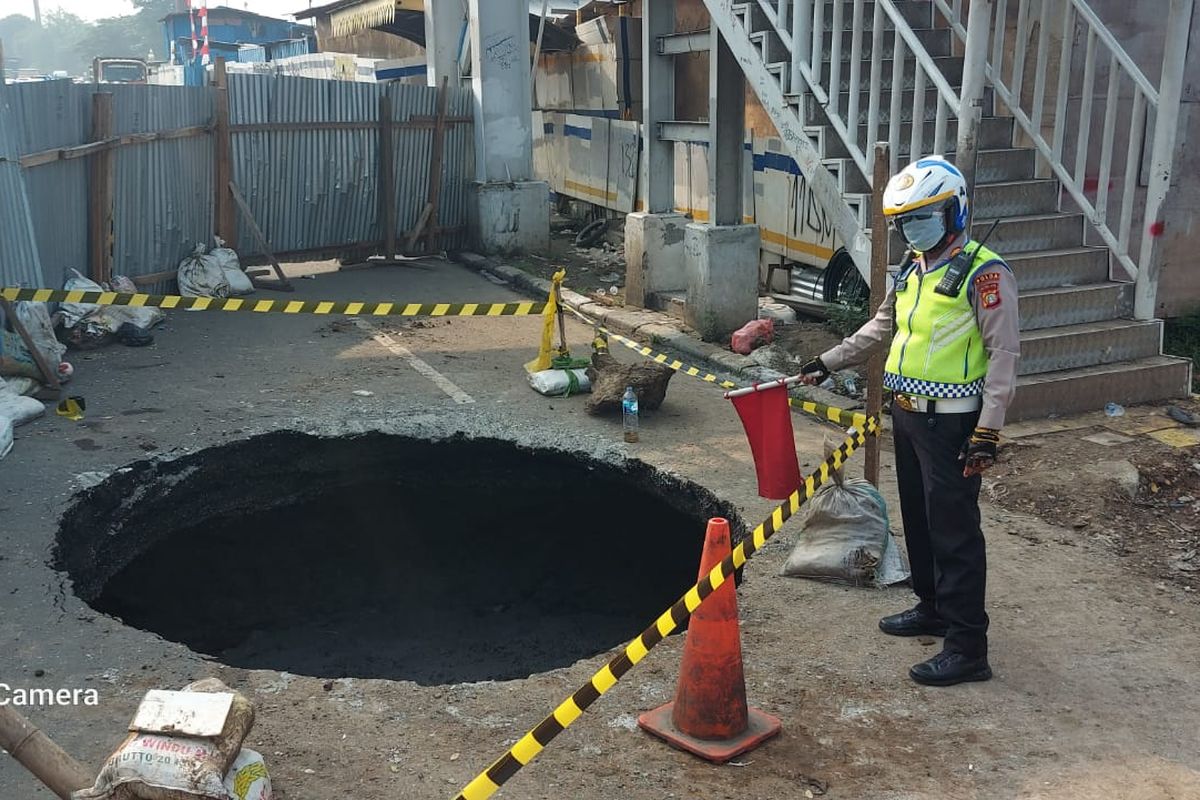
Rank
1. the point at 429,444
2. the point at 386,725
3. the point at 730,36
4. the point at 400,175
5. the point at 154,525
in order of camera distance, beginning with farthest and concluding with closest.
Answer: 1. the point at 400,175
2. the point at 730,36
3. the point at 429,444
4. the point at 154,525
5. the point at 386,725

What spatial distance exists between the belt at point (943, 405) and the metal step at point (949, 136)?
4.21 m

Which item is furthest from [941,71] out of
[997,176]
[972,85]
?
[972,85]

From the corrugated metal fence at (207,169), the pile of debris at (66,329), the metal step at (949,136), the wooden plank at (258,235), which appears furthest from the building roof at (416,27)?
the metal step at (949,136)

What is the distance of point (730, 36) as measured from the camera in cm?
888

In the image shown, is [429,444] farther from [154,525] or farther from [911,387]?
[911,387]

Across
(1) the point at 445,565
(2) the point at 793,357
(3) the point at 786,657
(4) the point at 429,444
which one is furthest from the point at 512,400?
(3) the point at 786,657

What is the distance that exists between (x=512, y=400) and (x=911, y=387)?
14.3 ft

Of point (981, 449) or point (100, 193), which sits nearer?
point (981, 449)

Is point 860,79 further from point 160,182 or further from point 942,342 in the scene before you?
point 160,182

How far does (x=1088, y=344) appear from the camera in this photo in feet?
25.2

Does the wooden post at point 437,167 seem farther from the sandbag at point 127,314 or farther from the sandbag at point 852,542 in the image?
the sandbag at point 852,542

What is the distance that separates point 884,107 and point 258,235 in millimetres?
7190

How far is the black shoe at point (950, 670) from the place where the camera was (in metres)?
4.31

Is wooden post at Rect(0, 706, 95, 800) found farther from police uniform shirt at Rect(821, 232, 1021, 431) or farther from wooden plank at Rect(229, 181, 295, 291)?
wooden plank at Rect(229, 181, 295, 291)
